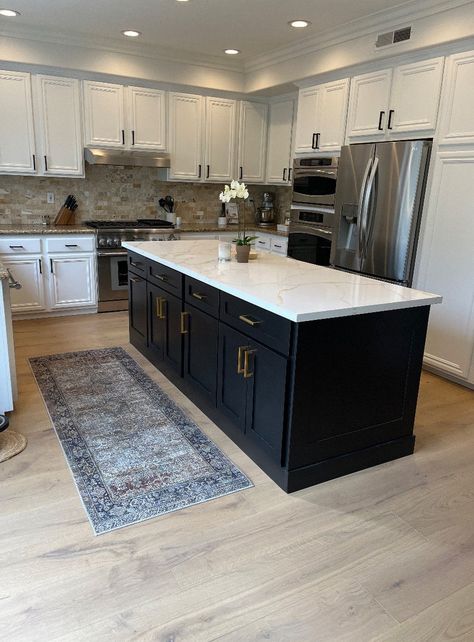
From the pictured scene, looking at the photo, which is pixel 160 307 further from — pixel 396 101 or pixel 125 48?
pixel 125 48

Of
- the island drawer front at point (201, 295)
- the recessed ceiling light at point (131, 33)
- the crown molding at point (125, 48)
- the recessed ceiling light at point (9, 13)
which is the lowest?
the island drawer front at point (201, 295)

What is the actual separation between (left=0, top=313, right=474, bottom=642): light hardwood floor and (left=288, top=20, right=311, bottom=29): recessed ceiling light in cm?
355

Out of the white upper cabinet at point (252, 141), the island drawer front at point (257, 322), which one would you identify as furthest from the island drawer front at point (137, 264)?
the white upper cabinet at point (252, 141)

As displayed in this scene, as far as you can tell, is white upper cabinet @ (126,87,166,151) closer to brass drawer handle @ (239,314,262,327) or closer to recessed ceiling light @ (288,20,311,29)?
recessed ceiling light @ (288,20,311,29)

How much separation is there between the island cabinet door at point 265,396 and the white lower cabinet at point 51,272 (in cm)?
301

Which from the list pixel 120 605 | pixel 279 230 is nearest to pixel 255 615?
pixel 120 605

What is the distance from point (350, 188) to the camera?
4.27 metres

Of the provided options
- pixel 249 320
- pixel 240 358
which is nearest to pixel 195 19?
pixel 249 320

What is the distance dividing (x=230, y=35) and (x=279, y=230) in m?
2.06

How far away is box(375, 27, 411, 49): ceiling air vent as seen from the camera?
3668mm

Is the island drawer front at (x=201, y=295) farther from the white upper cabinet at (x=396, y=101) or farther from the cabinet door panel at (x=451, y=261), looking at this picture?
the white upper cabinet at (x=396, y=101)

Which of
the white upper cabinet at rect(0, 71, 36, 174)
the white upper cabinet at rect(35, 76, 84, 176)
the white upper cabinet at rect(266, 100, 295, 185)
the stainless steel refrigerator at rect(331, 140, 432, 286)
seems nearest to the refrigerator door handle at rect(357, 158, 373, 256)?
the stainless steel refrigerator at rect(331, 140, 432, 286)

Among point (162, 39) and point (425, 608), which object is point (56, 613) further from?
point (162, 39)

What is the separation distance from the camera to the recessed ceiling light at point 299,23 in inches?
161
